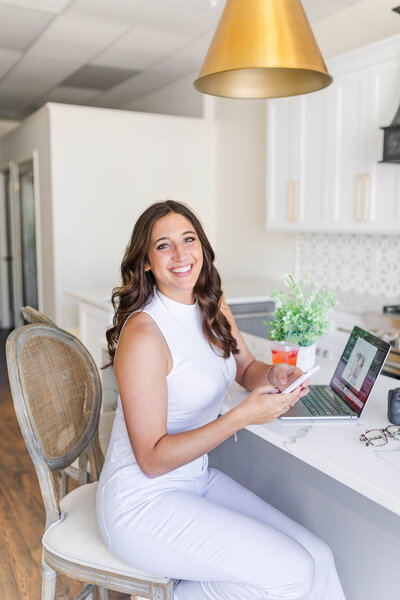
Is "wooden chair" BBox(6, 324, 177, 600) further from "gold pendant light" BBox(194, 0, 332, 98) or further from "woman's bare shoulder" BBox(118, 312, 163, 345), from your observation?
"gold pendant light" BBox(194, 0, 332, 98)

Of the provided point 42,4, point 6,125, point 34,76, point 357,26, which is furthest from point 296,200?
point 6,125

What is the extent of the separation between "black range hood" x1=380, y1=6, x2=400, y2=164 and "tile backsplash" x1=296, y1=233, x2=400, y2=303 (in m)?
0.76

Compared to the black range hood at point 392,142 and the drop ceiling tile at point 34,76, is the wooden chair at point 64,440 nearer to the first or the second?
the black range hood at point 392,142

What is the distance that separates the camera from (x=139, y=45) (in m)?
4.46

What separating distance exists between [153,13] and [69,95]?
9.10 ft

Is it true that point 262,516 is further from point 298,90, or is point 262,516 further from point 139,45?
point 139,45

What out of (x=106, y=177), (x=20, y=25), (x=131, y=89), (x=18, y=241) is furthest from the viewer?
(x=18, y=241)

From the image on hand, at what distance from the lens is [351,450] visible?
48.9 inches

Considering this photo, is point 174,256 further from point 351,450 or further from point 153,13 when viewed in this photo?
point 153,13

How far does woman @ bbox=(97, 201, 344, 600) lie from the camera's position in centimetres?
124

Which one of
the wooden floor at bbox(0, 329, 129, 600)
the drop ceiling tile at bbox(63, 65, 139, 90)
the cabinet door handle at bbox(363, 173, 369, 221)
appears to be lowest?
the wooden floor at bbox(0, 329, 129, 600)

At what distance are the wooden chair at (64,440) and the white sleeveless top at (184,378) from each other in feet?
0.42

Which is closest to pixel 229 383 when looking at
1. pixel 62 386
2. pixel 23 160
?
pixel 62 386

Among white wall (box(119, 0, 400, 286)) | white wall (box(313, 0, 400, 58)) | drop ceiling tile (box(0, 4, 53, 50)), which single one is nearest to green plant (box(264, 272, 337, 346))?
white wall (box(313, 0, 400, 58))
